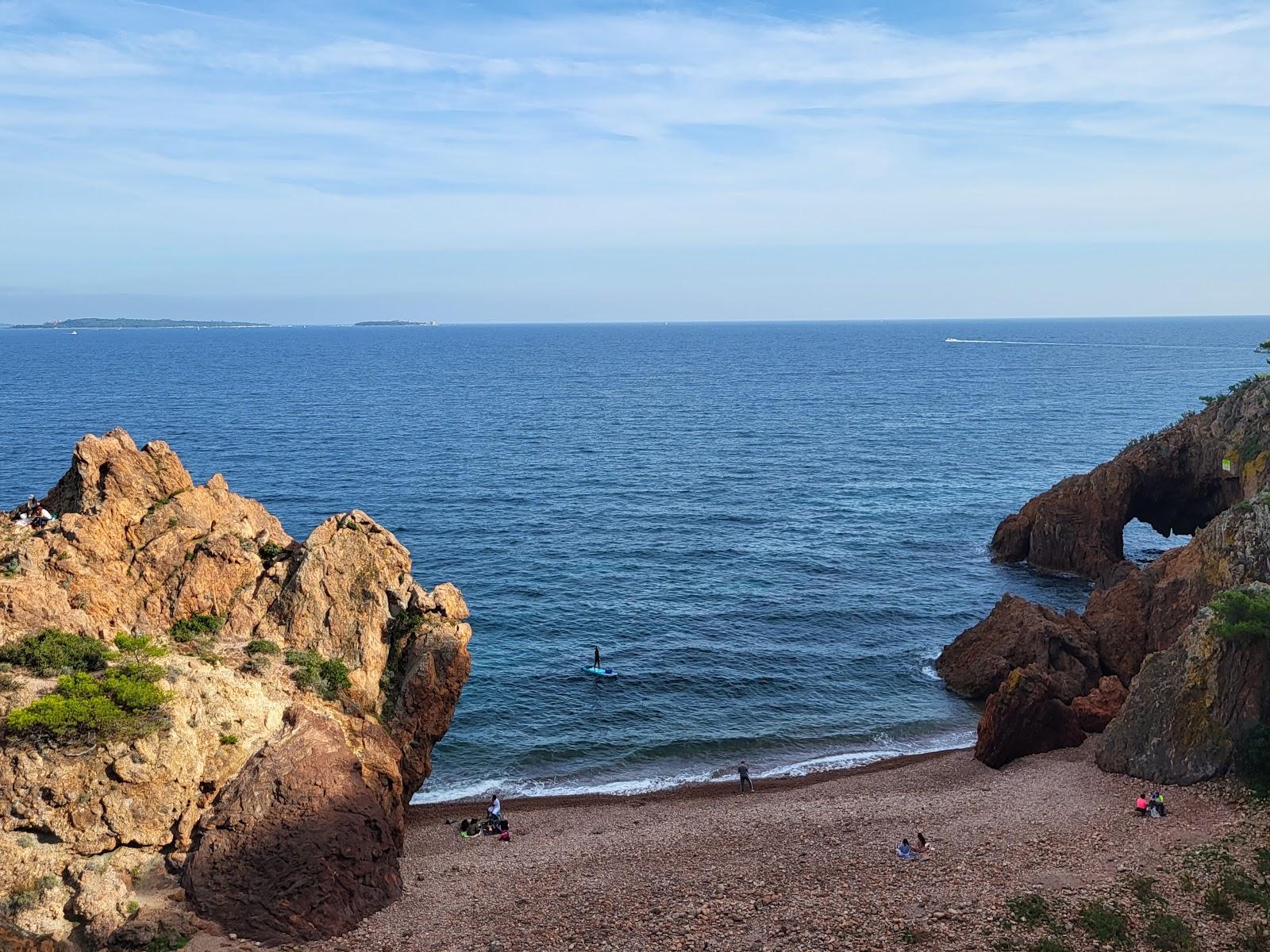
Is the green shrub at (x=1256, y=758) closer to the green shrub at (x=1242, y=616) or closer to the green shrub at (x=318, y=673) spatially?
the green shrub at (x=1242, y=616)

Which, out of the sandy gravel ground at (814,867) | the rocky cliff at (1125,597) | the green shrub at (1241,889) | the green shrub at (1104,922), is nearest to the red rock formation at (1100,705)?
the rocky cliff at (1125,597)

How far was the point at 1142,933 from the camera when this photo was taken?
28625 millimetres

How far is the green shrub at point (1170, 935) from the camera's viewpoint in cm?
2772

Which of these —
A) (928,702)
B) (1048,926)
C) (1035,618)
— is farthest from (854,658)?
(1048,926)

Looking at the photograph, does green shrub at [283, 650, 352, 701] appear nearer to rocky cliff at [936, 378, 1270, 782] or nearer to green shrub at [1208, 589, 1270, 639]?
rocky cliff at [936, 378, 1270, 782]

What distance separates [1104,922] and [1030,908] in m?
2.04

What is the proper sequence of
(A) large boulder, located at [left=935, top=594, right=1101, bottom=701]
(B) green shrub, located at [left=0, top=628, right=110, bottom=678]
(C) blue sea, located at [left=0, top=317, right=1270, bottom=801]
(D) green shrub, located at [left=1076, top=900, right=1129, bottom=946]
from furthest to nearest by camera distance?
(A) large boulder, located at [left=935, top=594, right=1101, bottom=701] → (C) blue sea, located at [left=0, top=317, right=1270, bottom=801] → (B) green shrub, located at [left=0, top=628, right=110, bottom=678] → (D) green shrub, located at [left=1076, top=900, right=1129, bottom=946]

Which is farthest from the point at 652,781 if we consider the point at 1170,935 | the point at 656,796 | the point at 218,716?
the point at 1170,935

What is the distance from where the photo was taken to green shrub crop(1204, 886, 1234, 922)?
2919cm

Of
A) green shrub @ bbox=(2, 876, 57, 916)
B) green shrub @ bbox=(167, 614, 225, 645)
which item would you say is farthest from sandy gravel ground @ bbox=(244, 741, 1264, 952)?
green shrub @ bbox=(167, 614, 225, 645)

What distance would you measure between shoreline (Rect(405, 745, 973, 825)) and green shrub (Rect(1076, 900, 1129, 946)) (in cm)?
1774

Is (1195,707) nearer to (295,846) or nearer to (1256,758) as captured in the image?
(1256,758)

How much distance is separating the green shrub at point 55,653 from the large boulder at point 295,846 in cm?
628

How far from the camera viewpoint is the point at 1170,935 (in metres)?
28.2
